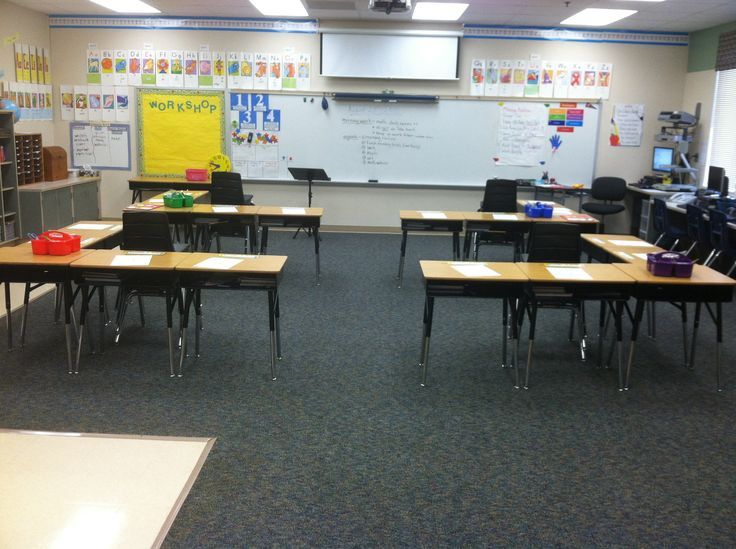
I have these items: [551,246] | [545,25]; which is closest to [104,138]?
[545,25]

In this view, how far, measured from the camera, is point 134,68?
9758 mm

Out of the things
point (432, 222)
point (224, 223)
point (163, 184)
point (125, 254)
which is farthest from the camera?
point (163, 184)

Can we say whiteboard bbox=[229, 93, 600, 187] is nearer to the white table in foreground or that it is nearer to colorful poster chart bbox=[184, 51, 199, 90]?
colorful poster chart bbox=[184, 51, 199, 90]

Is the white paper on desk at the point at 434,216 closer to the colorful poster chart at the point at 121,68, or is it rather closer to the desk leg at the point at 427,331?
the desk leg at the point at 427,331

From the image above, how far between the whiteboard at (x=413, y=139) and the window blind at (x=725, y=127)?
5.25 ft

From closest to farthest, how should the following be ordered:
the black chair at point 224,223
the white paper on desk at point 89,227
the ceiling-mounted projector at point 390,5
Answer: the white paper on desk at point 89,227
the ceiling-mounted projector at point 390,5
the black chair at point 224,223

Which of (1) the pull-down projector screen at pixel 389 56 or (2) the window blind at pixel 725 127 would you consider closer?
(2) the window blind at pixel 725 127

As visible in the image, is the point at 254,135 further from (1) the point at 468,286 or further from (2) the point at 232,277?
(1) the point at 468,286

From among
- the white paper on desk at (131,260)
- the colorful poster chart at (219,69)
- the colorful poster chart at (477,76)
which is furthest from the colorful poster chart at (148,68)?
the white paper on desk at (131,260)

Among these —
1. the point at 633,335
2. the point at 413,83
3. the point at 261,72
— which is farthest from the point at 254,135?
the point at 633,335

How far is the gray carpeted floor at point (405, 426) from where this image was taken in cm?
297

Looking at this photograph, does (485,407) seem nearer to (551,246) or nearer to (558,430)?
(558,430)

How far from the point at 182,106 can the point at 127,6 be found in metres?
1.55

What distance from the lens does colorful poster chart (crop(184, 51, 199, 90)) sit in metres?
9.72
